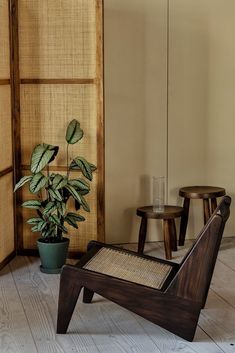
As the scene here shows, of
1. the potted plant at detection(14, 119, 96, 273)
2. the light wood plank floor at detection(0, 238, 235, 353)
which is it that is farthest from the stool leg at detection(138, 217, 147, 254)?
the light wood plank floor at detection(0, 238, 235, 353)

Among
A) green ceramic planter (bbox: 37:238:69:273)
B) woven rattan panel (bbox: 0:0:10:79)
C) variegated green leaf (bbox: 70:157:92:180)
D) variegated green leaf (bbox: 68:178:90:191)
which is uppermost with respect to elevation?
woven rattan panel (bbox: 0:0:10:79)

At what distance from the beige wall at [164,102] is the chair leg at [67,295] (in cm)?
196

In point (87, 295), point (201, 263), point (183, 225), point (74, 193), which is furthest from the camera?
point (183, 225)

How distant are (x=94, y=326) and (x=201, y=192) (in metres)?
1.88

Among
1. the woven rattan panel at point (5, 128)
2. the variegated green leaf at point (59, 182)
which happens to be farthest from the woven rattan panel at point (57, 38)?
the variegated green leaf at point (59, 182)

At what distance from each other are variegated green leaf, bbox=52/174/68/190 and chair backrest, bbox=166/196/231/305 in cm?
136

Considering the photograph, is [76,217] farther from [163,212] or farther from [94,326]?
[94,326]

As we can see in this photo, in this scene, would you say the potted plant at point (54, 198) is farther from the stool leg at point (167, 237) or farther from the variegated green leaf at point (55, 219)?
the stool leg at point (167, 237)

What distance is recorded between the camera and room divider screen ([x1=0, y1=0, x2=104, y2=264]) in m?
4.78

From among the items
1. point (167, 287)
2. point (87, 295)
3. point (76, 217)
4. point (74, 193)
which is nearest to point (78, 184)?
point (74, 193)

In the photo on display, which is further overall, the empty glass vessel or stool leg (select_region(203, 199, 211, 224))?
stool leg (select_region(203, 199, 211, 224))

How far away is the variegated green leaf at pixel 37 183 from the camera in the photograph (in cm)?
460

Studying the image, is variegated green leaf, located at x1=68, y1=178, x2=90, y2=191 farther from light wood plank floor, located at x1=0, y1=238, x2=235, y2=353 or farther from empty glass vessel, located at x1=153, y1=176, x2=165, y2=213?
empty glass vessel, located at x1=153, y1=176, x2=165, y2=213

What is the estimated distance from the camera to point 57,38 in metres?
4.83
